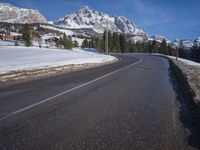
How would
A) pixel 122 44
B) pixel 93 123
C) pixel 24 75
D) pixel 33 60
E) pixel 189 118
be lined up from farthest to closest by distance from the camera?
pixel 122 44, pixel 33 60, pixel 24 75, pixel 189 118, pixel 93 123

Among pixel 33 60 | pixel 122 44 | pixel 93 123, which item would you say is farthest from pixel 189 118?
pixel 122 44

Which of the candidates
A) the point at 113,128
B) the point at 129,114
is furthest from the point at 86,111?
the point at 113,128

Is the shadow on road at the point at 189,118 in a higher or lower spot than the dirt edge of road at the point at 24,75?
higher

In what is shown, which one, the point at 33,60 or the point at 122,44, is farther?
the point at 122,44

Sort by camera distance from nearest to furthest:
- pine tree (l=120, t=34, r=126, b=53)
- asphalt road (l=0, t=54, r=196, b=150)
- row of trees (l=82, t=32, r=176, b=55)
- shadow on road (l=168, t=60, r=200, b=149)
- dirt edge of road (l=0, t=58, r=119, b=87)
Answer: asphalt road (l=0, t=54, r=196, b=150)
shadow on road (l=168, t=60, r=200, b=149)
dirt edge of road (l=0, t=58, r=119, b=87)
row of trees (l=82, t=32, r=176, b=55)
pine tree (l=120, t=34, r=126, b=53)

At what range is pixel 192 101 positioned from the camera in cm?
920

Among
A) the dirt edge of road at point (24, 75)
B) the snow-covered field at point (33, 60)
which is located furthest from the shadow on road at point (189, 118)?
the snow-covered field at point (33, 60)

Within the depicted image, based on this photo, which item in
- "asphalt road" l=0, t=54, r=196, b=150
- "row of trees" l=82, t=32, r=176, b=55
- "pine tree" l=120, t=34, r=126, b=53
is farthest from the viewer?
"pine tree" l=120, t=34, r=126, b=53

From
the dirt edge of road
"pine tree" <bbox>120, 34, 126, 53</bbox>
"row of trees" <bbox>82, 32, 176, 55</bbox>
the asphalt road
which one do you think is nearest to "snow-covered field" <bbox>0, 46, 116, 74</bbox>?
the dirt edge of road

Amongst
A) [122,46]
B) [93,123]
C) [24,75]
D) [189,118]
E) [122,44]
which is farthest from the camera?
[122,44]

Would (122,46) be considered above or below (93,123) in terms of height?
below

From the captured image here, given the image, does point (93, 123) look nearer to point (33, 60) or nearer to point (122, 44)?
point (33, 60)

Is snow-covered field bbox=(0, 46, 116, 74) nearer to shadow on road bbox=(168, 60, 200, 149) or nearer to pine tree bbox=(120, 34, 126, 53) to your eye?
shadow on road bbox=(168, 60, 200, 149)

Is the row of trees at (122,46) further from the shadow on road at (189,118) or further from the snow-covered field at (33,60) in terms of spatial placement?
the shadow on road at (189,118)
